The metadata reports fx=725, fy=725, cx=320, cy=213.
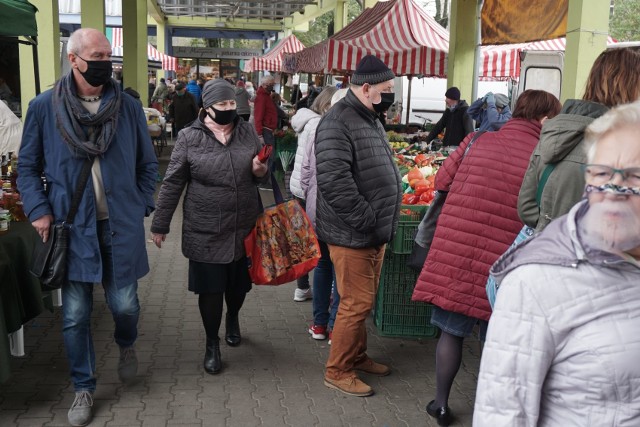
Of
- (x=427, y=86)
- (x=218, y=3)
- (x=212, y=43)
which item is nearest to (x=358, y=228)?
(x=427, y=86)

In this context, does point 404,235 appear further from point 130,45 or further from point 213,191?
point 130,45

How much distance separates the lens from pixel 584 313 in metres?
1.65

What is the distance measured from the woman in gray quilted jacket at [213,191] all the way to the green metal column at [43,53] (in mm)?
5133

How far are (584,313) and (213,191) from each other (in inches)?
123

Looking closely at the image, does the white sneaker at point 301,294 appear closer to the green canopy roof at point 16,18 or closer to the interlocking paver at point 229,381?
the interlocking paver at point 229,381

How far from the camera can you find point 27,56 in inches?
356

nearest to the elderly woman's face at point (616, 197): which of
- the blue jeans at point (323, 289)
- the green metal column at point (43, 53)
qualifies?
the blue jeans at point (323, 289)

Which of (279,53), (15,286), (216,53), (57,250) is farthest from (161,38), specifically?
(57,250)

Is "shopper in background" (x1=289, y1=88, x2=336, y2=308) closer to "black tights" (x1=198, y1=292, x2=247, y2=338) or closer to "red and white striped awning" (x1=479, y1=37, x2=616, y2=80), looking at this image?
"black tights" (x1=198, y1=292, x2=247, y2=338)

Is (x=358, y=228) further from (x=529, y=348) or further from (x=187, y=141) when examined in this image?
(x=529, y=348)

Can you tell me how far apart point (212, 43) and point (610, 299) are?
52.9 meters

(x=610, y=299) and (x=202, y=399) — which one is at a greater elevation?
(x=610, y=299)

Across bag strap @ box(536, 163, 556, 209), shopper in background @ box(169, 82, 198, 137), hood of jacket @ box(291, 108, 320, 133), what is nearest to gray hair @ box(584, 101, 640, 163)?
bag strap @ box(536, 163, 556, 209)

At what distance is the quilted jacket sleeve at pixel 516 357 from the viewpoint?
1.68m
